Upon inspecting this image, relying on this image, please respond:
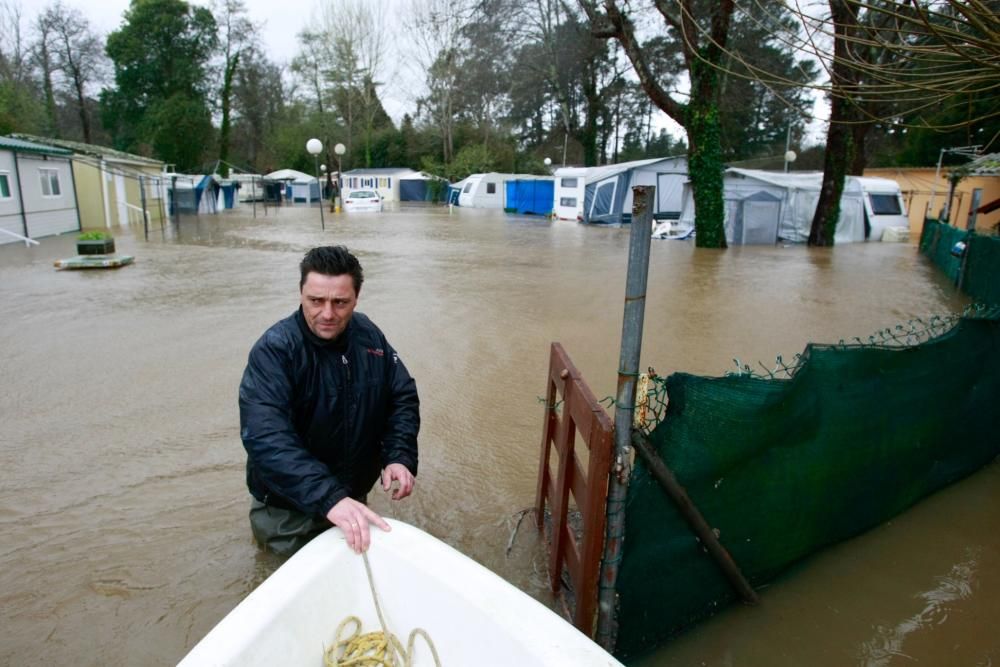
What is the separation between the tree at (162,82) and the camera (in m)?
41.0

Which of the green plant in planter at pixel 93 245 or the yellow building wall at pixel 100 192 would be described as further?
the yellow building wall at pixel 100 192

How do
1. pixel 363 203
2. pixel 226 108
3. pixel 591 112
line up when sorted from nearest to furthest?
pixel 363 203
pixel 591 112
pixel 226 108

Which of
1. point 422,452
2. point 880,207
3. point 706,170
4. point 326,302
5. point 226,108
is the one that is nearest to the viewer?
point 326,302

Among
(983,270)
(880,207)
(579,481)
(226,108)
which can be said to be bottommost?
(579,481)

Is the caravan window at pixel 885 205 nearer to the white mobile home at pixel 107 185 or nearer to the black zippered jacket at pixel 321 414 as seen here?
the black zippered jacket at pixel 321 414

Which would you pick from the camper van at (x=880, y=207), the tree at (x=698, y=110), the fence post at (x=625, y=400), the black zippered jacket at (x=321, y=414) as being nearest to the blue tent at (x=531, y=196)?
the tree at (x=698, y=110)

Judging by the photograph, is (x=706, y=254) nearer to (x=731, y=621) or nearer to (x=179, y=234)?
(x=731, y=621)

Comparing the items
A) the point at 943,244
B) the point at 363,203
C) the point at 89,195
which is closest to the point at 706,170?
the point at 943,244

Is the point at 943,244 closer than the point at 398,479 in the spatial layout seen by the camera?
No

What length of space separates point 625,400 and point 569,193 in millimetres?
27840

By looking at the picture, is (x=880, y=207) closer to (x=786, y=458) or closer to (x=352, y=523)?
(x=786, y=458)

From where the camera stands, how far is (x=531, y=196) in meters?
33.8

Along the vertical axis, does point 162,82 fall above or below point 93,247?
above

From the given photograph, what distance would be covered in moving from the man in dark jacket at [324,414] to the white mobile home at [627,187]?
22.0 m
